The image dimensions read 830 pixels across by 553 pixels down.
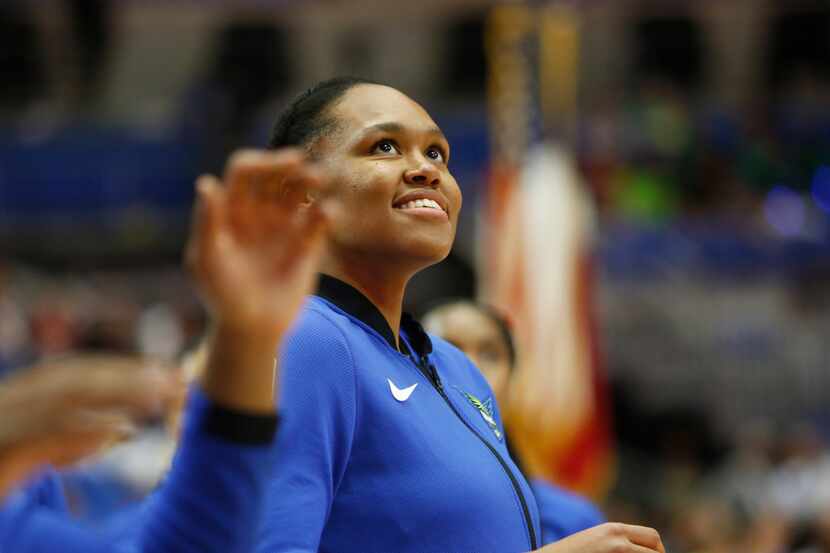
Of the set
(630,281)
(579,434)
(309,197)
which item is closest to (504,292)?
(579,434)

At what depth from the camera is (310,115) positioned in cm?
210

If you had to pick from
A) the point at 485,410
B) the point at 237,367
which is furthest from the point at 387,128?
the point at 237,367

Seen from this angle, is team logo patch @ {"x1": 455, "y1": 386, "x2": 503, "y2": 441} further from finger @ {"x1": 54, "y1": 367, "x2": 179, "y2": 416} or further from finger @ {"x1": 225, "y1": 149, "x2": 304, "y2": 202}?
finger @ {"x1": 54, "y1": 367, "x2": 179, "y2": 416}

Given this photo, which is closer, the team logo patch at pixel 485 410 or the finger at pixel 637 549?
the finger at pixel 637 549

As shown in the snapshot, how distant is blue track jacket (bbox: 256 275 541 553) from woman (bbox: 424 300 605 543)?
135 cm

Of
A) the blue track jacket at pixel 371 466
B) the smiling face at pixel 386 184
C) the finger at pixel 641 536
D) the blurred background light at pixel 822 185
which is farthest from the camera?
the blurred background light at pixel 822 185

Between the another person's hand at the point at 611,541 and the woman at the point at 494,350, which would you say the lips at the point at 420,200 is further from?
the woman at the point at 494,350

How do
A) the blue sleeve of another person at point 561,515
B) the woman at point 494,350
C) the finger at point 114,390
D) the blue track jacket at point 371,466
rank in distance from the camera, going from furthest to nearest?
the woman at point 494,350, the blue sleeve of another person at point 561,515, the blue track jacket at point 371,466, the finger at point 114,390

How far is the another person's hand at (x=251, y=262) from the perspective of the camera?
49.8 inches

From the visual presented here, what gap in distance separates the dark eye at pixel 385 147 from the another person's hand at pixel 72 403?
91 centimetres

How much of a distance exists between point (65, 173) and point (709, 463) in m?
5.91

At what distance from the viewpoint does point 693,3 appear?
45.0ft

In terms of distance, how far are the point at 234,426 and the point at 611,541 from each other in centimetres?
73

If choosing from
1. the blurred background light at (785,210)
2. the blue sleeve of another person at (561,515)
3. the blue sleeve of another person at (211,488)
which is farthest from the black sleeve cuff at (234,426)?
the blurred background light at (785,210)
